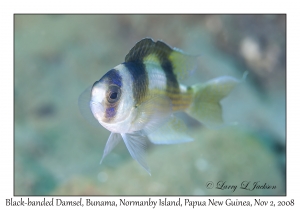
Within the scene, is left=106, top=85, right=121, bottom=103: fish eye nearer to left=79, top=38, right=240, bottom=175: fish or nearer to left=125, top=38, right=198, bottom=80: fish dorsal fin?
left=79, top=38, right=240, bottom=175: fish

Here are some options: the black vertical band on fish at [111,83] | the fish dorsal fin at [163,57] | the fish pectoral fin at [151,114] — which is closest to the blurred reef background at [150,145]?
the fish dorsal fin at [163,57]

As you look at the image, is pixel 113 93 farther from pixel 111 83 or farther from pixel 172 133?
pixel 172 133

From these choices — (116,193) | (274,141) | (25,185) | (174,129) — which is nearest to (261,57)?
(274,141)

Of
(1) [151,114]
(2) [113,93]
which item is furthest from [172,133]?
(2) [113,93]

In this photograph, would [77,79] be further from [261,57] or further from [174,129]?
[174,129]

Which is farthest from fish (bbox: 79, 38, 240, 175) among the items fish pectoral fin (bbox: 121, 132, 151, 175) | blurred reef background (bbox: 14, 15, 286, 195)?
blurred reef background (bbox: 14, 15, 286, 195)
